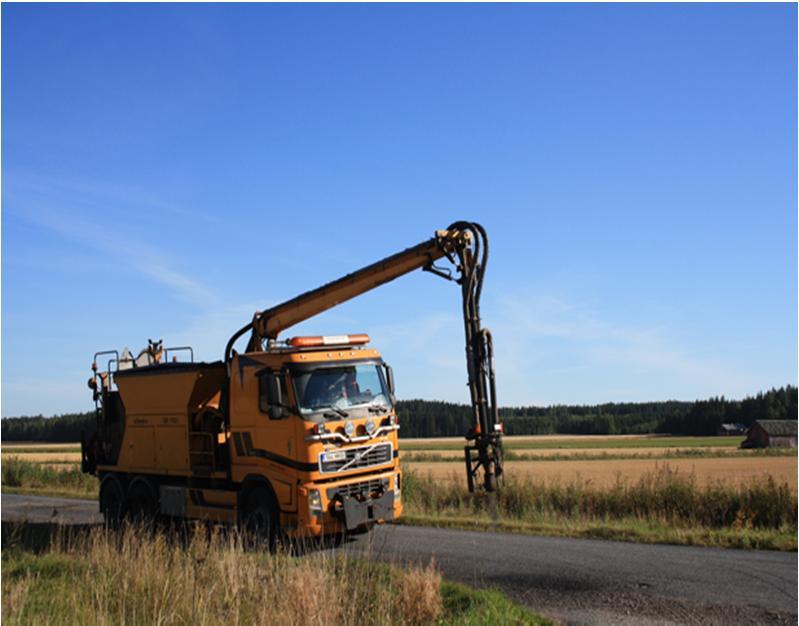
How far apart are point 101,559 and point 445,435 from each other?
4377 inches

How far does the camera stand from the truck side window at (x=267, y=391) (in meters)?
13.3

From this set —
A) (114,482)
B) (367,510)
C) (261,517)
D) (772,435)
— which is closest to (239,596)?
(367,510)

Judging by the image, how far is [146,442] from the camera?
664 inches

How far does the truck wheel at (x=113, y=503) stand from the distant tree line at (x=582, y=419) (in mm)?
66350

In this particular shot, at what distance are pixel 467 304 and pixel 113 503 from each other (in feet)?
31.8

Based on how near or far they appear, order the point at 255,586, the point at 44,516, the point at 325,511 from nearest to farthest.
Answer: the point at 255,586 < the point at 325,511 < the point at 44,516

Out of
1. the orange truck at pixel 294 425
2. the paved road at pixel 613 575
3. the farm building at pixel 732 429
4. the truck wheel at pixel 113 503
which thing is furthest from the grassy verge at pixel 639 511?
the farm building at pixel 732 429

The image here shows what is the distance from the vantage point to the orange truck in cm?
1305

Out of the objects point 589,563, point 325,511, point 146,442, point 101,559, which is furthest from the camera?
point 146,442

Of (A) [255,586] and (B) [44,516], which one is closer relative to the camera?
(A) [255,586]

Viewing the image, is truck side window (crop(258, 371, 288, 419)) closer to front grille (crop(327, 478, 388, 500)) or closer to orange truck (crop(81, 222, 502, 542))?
orange truck (crop(81, 222, 502, 542))

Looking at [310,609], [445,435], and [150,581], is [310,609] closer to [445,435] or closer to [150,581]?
[150,581]

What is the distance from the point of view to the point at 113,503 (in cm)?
1794

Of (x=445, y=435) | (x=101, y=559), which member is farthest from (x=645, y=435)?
(x=101, y=559)
